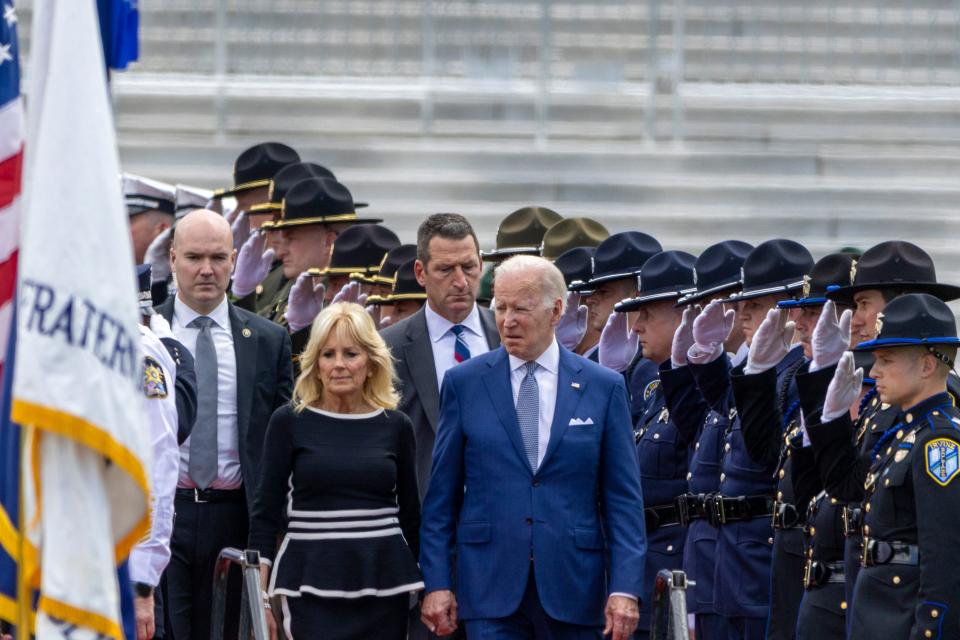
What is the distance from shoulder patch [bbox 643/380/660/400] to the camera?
8883mm

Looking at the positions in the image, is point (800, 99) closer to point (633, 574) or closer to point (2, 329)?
point (633, 574)

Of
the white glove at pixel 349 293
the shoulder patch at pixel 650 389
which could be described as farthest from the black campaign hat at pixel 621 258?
the white glove at pixel 349 293

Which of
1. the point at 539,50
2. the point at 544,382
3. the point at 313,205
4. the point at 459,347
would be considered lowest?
the point at 544,382

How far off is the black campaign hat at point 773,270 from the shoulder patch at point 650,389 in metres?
0.84

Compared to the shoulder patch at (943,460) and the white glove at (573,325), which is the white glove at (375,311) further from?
the shoulder patch at (943,460)

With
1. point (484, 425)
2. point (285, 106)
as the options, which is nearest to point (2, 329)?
point (484, 425)

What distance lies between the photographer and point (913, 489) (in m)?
6.60

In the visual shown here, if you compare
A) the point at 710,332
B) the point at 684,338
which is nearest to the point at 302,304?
the point at 684,338

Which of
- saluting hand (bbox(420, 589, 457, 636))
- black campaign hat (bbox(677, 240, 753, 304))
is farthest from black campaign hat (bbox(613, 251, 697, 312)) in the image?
saluting hand (bbox(420, 589, 457, 636))

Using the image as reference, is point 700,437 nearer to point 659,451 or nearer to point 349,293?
point 659,451

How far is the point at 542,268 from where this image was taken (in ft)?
23.6

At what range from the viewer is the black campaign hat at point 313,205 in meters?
11.3

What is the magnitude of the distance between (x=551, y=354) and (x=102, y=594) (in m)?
2.63

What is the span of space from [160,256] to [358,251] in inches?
63.6
